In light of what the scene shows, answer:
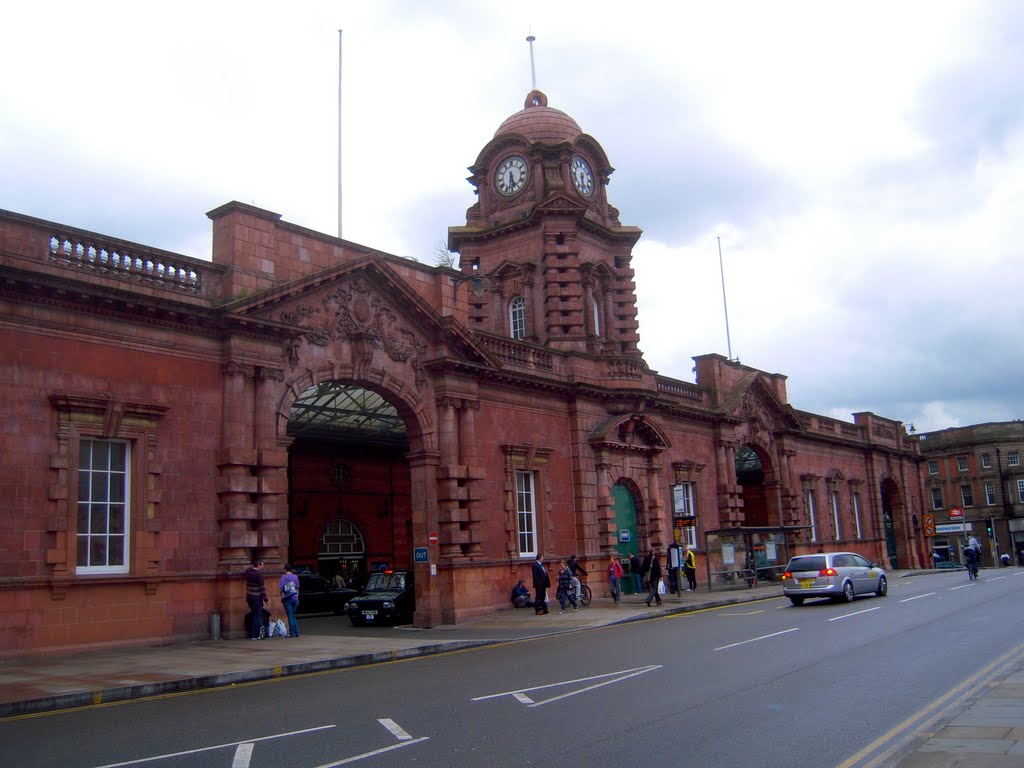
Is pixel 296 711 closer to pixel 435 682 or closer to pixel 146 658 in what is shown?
pixel 435 682

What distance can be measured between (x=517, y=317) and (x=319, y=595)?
12.9m

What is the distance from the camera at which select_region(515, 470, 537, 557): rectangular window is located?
28203 millimetres

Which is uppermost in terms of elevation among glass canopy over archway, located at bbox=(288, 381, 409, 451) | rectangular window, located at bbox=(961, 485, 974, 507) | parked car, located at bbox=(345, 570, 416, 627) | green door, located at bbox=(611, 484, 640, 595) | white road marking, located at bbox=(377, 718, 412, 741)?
glass canopy over archway, located at bbox=(288, 381, 409, 451)

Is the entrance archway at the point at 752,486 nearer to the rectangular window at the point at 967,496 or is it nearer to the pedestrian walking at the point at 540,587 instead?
the pedestrian walking at the point at 540,587

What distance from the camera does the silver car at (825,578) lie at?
25.0 metres

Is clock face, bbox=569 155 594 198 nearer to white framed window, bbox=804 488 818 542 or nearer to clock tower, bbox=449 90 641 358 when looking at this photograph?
clock tower, bbox=449 90 641 358

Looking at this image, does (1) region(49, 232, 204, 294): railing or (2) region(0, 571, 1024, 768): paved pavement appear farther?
(1) region(49, 232, 204, 294): railing

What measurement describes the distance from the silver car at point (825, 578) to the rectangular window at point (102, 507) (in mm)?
17049

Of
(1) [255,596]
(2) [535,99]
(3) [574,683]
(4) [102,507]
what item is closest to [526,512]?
(1) [255,596]

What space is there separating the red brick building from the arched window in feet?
0.46

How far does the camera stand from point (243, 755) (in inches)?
335

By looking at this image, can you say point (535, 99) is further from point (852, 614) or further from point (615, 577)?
point (852, 614)

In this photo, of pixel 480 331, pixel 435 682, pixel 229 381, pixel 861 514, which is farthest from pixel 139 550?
pixel 861 514

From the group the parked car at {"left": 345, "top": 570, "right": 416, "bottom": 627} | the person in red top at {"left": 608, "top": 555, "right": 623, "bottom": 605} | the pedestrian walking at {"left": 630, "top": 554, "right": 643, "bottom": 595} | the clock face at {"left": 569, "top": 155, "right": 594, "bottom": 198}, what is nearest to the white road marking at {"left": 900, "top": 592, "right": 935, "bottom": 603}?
the person in red top at {"left": 608, "top": 555, "right": 623, "bottom": 605}
